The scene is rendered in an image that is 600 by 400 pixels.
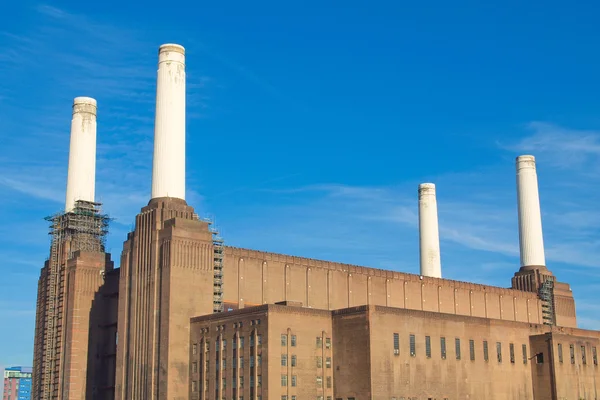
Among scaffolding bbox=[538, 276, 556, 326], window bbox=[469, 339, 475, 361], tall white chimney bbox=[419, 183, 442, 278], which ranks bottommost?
window bbox=[469, 339, 475, 361]

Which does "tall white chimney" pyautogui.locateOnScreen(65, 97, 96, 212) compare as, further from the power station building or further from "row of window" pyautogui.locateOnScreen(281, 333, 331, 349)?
"row of window" pyautogui.locateOnScreen(281, 333, 331, 349)

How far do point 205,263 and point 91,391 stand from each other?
20.9 m

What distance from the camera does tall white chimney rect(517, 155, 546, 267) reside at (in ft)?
411

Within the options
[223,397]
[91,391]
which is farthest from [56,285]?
[223,397]

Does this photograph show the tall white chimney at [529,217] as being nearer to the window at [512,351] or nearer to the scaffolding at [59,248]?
the window at [512,351]

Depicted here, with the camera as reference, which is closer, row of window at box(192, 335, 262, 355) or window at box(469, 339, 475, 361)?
row of window at box(192, 335, 262, 355)

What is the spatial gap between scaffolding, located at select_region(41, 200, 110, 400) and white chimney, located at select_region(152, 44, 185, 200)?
15.2m

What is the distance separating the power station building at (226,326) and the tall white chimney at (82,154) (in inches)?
6.6

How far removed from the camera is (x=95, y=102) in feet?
361

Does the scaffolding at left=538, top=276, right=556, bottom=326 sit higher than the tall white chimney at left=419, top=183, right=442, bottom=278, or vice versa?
the tall white chimney at left=419, top=183, right=442, bottom=278

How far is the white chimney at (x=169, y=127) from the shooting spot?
302ft

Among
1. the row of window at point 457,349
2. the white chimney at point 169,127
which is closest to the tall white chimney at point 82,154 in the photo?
the white chimney at point 169,127

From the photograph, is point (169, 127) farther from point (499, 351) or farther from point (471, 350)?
point (499, 351)

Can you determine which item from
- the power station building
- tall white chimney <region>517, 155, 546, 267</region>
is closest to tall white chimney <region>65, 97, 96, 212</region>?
the power station building
